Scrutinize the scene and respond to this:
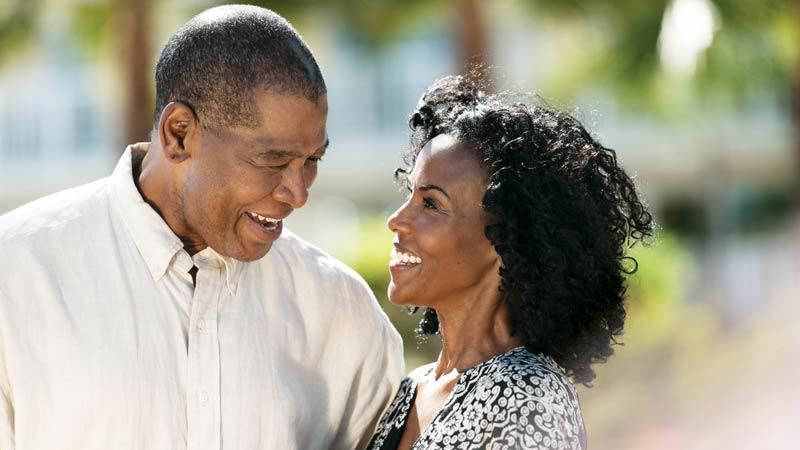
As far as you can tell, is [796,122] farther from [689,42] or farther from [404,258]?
[404,258]

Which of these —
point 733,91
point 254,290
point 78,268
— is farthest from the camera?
point 733,91

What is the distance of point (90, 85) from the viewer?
2572 cm

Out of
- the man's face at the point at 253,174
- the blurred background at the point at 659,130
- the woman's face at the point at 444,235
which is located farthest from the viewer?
the blurred background at the point at 659,130

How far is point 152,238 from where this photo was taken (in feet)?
10.8

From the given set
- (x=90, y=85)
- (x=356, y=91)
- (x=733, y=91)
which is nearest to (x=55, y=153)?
(x=90, y=85)

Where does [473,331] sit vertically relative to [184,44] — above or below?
below

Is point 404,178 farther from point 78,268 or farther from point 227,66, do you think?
point 78,268

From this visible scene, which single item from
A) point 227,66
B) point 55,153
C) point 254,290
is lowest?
point 55,153

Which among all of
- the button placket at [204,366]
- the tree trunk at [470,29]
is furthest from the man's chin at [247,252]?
the tree trunk at [470,29]

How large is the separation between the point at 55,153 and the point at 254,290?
77.6 feet

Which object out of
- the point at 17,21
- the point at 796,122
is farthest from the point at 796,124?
A: the point at 17,21

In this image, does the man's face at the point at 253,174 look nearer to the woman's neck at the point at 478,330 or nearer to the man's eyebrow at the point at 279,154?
the man's eyebrow at the point at 279,154

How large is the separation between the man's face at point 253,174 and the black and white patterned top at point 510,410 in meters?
0.69

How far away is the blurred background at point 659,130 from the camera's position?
10133 millimetres
